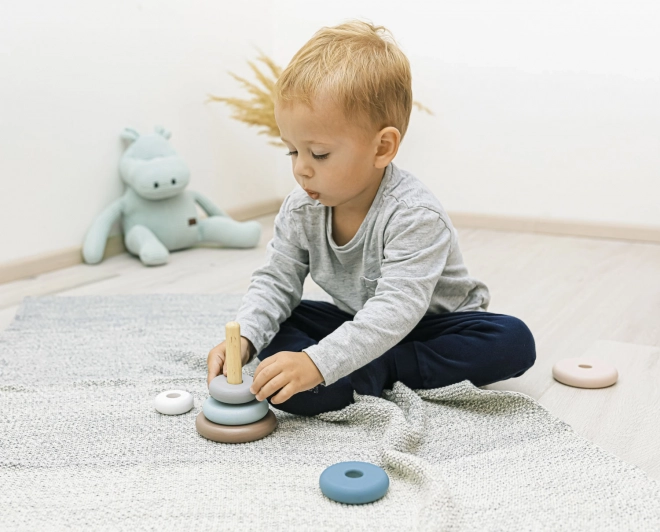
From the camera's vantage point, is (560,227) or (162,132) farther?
(560,227)

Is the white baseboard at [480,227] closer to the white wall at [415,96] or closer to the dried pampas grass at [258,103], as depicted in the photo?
the white wall at [415,96]

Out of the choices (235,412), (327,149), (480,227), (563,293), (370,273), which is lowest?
(480,227)

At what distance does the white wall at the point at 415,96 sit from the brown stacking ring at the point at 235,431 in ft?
3.32

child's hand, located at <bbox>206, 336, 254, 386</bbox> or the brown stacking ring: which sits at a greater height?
child's hand, located at <bbox>206, 336, 254, 386</bbox>

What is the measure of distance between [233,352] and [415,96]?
1.59 meters

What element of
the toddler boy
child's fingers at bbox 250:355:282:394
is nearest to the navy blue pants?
the toddler boy

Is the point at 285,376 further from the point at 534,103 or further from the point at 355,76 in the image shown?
the point at 534,103

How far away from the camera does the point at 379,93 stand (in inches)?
36.0

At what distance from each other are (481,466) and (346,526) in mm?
Result: 187

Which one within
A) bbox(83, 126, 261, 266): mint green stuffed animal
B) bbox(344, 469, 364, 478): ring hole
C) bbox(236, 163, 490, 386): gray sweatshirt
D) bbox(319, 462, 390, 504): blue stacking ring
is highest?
bbox(236, 163, 490, 386): gray sweatshirt

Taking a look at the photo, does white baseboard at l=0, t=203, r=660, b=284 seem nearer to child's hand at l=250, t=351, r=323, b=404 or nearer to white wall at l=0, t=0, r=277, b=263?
white wall at l=0, t=0, r=277, b=263

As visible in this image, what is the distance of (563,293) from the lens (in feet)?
5.07

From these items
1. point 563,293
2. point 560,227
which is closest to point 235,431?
point 563,293

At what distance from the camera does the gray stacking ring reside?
0.88 m
